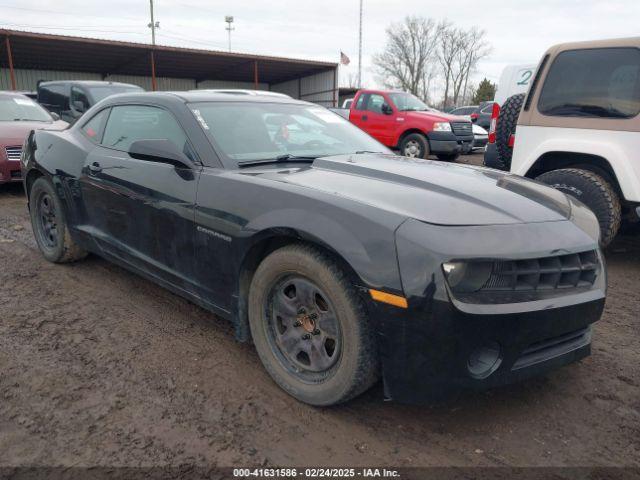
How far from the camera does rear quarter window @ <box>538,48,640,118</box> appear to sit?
4.30m

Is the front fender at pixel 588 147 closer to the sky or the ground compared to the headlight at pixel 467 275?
closer to the sky

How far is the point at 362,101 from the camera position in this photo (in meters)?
12.3

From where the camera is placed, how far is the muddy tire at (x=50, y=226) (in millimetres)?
4148

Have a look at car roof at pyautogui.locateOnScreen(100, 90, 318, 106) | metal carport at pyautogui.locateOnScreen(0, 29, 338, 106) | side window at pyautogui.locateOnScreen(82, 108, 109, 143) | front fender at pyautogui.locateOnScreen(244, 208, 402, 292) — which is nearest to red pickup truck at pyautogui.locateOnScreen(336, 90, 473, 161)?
car roof at pyautogui.locateOnScreen(100, 90, 318, 106)

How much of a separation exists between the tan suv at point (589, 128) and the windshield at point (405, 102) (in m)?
6.96

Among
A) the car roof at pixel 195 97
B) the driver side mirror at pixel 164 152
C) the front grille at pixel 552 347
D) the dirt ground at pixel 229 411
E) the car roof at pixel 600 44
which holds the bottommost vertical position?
the dirt ground at pixel 229 411

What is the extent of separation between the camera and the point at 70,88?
11492 millimetres

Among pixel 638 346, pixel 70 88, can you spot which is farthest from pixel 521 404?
pixel 70 88

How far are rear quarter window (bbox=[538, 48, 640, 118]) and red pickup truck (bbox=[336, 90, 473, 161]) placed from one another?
6475 mm

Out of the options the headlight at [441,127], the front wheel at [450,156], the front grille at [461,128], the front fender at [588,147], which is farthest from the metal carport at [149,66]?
the front fender at [588,147]

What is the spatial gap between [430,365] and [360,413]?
0.54 m

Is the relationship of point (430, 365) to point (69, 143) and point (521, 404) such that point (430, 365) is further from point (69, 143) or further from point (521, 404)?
point (69, 143)

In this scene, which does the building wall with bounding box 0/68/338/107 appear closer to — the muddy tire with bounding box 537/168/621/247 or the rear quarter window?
the rear quarter window

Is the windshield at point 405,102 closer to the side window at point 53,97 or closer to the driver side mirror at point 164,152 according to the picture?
the side window at point 53,97
